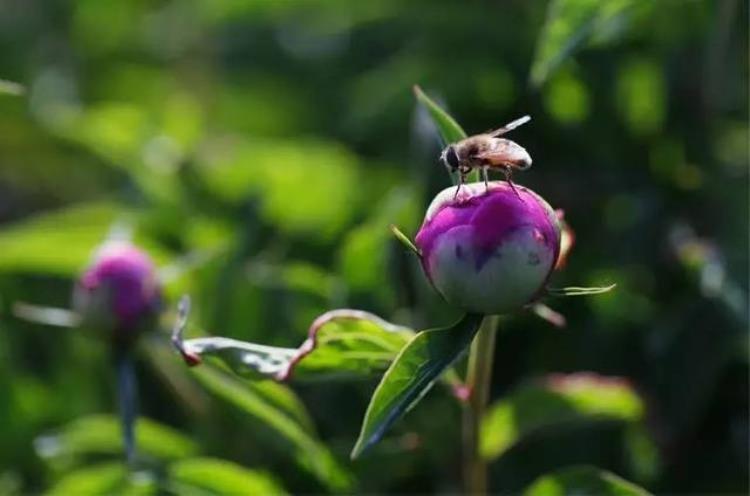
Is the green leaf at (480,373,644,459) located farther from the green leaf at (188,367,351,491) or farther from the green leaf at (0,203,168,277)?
the green leaf at (0,203,168,277)

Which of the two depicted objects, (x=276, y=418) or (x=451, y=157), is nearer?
(x=451, y=157)

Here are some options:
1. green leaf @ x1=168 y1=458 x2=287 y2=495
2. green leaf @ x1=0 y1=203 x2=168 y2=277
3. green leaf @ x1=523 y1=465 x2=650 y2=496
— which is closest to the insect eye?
green leaf @ x1=523 y1=465 x2=650 y2=496

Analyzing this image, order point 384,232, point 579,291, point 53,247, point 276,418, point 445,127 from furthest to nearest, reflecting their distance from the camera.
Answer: point 53,247
point 384,232
point 276,418
point 445,127
point 579,291

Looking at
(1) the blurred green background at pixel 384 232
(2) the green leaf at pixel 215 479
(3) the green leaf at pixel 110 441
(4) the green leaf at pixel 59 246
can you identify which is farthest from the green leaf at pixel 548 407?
(4) the green leaf at pixel 59 246

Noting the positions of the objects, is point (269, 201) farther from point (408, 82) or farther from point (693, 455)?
point (693, 455)

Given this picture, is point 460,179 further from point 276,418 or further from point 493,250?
point 276,418

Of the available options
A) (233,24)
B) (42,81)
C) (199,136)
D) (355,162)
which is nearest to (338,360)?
(355,162)

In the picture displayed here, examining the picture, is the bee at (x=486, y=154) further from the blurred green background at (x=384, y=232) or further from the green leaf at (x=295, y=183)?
the green leaf at (x=295, y=183)

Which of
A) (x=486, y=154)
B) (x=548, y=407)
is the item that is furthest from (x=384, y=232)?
(x=486, y=154)
